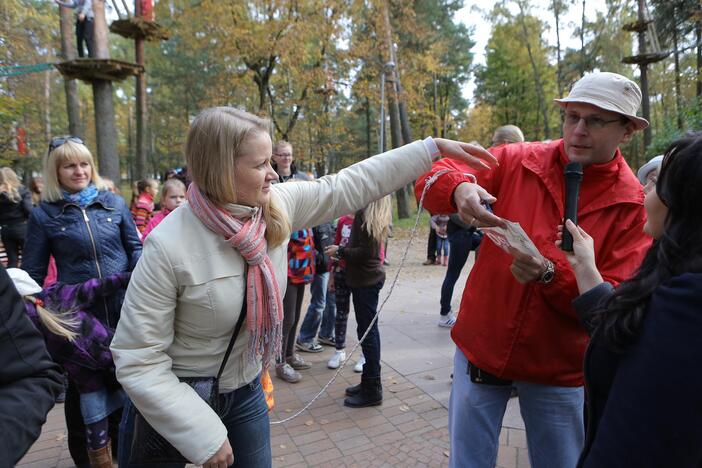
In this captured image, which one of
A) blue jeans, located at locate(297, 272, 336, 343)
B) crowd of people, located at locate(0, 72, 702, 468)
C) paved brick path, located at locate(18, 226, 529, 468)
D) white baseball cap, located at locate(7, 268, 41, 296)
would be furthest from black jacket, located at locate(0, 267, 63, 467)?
blue jeans, located at locate(297, 272, 336, 343)

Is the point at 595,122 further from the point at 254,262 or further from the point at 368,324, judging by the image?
the point at 368,324

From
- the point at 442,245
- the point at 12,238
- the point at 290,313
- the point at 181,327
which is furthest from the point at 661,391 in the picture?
the point at 442,245

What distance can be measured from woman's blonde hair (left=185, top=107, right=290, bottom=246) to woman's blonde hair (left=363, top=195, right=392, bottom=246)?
2.43 meters

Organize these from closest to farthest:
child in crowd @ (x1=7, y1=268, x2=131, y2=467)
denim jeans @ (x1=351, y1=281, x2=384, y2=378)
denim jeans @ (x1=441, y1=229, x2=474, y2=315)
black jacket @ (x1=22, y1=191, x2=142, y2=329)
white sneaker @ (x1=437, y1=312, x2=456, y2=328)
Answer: child in crowd @ (x1=7, y1=268, x2=131, y2=467) → black jacket @ (x1=22, y1=191, x2=142, y2=329) → denim jeans @ (x1=351, y1=281, x2=384, y2=378) → denim jeans @ (x1=441, y1=229, x2=474, y2=315) → white sneaker @ (x1=437, y1=312, x2=456, y2=328)

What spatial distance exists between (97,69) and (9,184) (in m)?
2.71

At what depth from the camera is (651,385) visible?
0.94m

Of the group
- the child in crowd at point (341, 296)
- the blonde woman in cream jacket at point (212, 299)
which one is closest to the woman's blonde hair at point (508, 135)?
the child in crowd at point (341, 296)

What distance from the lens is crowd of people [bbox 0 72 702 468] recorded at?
3.33 feet

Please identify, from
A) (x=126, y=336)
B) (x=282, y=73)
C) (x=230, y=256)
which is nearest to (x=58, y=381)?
(x=126, y=336)

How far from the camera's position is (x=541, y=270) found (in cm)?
172

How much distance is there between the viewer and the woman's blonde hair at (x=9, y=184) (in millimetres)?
6996

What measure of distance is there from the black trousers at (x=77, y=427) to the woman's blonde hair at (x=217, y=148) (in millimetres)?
2227

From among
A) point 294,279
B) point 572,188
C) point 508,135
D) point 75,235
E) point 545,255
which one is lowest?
point 294,279

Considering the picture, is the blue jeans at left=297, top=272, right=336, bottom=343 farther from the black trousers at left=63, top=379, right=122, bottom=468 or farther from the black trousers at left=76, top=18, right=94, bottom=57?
the black trousers at left=76, top=18, right=94, bottom=57
